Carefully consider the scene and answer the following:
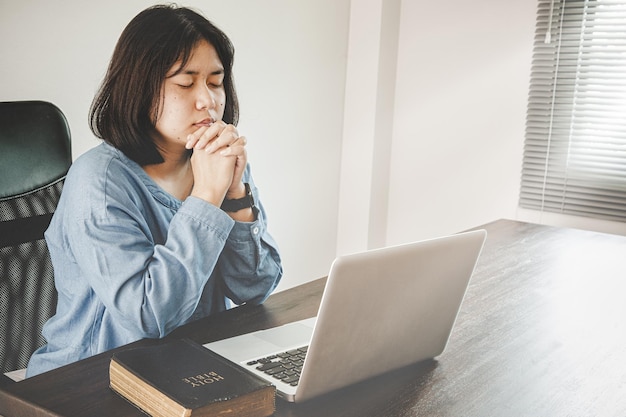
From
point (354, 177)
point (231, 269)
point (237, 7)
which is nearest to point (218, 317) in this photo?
point (231, 269)

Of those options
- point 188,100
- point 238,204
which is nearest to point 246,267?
point 238,204

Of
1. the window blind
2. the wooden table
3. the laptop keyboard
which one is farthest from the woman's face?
the window blind

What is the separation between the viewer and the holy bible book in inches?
30.9

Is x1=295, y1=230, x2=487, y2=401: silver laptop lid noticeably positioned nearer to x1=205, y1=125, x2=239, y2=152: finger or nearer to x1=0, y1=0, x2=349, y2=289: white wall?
x1=205, y1=125, x2=239, y2=152: finger

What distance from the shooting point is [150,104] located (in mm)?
1288

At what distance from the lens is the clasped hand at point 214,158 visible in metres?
1.21

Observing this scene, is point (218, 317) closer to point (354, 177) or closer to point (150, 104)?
point (150, 104)

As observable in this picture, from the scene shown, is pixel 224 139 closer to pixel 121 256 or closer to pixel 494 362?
pixel 121 256

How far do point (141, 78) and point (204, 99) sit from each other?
12cm

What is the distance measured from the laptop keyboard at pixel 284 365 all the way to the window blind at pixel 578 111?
2.16 metres

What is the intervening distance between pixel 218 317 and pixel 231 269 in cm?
15

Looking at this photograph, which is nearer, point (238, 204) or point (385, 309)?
point (385, 309)

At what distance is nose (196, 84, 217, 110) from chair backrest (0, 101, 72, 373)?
284mm

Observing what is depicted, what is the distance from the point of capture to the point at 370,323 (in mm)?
931
